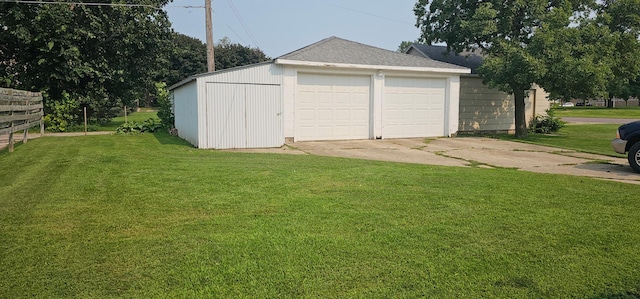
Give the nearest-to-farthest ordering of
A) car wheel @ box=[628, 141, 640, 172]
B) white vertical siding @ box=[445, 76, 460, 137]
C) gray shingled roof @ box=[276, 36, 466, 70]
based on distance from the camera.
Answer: car wheel @ box=[628, 141, 640, 172]
gray shingled roof @ box=[276, 36, 466, 70]
white vertical siding @ box=[445, 76, 460, 137]

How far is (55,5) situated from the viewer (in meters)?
18.9

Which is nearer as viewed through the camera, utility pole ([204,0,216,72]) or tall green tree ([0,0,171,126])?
utility pole ([204,0,216,72])

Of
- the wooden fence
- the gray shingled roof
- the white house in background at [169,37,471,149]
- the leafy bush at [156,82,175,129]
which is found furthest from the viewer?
the leafy bush at [156,82,175,129]

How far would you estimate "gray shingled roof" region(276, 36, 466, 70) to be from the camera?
14305mm

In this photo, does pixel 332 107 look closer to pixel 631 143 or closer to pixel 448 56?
pixel 448 56

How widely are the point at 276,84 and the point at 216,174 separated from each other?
5845 millimetres

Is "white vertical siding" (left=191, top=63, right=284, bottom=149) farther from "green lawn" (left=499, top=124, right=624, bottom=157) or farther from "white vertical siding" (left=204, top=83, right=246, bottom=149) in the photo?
"green lawn" (left=499, top=124, right=624, bottom=157)

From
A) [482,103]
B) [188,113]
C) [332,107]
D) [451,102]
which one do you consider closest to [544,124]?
[482,103]

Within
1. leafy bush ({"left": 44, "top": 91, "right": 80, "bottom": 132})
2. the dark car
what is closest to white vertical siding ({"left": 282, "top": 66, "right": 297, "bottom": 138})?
the dark car

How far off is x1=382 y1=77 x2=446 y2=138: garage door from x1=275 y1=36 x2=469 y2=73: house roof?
1.97 ft

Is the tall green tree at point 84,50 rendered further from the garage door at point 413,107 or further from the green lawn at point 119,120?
the garage door at point 413,107

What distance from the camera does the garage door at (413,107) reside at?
51.5 feet

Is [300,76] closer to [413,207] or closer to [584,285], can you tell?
[413,207]

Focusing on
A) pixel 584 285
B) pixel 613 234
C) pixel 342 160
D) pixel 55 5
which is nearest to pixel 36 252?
pixel 584 285
